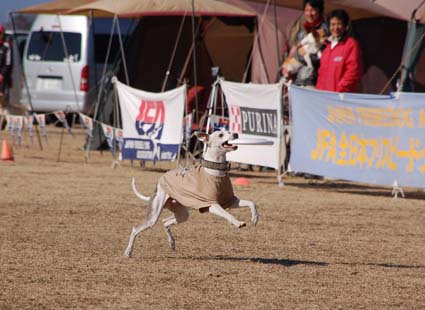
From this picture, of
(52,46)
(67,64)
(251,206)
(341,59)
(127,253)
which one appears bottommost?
(67,64)

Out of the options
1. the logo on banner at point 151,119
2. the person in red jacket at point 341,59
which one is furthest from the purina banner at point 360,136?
the logo on banner at point 151,119

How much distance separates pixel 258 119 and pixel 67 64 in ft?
36.8

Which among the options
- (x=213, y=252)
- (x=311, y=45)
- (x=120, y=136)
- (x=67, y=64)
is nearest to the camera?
(x=213, y=252)

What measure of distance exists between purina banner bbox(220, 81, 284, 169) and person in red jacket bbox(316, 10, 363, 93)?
0.91m

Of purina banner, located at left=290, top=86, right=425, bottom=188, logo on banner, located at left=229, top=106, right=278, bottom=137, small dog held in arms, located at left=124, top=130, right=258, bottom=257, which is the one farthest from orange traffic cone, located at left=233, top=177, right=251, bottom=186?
small dog held in arms, located at left=124, top=130, right=258, bottom=257

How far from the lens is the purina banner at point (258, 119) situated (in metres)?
14.5

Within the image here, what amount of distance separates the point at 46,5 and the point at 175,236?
405 inches

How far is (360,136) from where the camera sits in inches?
529

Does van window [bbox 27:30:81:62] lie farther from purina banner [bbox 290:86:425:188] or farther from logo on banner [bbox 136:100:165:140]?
purina banner [bbox 290:86:425:188]

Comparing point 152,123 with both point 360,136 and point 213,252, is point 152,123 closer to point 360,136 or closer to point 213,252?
point 360,136

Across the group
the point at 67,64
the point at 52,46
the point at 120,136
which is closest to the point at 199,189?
the point at 120,136

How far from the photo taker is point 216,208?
794 centimetres

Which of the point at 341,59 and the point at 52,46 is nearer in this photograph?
the point at 341,59

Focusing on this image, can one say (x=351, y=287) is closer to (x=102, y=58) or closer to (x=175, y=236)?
(x=175, y=236)
